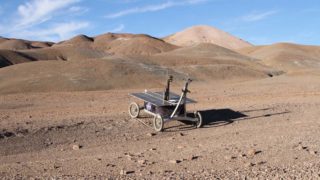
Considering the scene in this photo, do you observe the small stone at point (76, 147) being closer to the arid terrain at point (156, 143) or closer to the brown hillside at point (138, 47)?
the arid terrain at point (156, 143)

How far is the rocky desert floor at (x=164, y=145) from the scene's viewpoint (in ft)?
31.0

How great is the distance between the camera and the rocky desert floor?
9.45 m

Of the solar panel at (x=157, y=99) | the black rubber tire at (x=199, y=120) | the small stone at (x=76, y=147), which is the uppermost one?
the solar panel at (x=157, y=99)

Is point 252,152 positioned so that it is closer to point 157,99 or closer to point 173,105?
point 173,105

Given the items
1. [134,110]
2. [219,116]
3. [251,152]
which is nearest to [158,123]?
[134,110]

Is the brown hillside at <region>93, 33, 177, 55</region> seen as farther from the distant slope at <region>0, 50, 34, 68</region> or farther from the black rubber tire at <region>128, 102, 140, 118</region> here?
the black rubber tire at <region>128, 102, 140, 118</region>

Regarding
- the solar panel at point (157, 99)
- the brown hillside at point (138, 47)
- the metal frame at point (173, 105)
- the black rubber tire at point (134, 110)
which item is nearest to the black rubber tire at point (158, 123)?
the metal frame at point (173, 105)

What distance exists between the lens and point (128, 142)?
13.2 metres

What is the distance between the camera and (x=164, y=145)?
12.4 metres

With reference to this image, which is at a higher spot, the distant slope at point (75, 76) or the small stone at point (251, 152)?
the distant slope at point (75, 76)

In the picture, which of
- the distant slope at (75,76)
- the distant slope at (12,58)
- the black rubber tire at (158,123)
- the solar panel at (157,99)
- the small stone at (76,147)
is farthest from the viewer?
the distant slope at (12,58)

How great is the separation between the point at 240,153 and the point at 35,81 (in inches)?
1182

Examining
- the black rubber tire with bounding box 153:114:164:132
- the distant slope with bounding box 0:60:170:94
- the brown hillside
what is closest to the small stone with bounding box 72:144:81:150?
the black rubber tire with bounding box 153:114:164:132

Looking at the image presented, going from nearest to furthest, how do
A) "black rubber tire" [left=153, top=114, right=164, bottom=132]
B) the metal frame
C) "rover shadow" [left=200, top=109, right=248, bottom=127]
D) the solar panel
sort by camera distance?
"black rubber tire" [left=153, top=114, right=164, bottom=132] < the metal frame < the solar panel < "rover shadow" [left=200, top=109, right=248, bottom=127]
